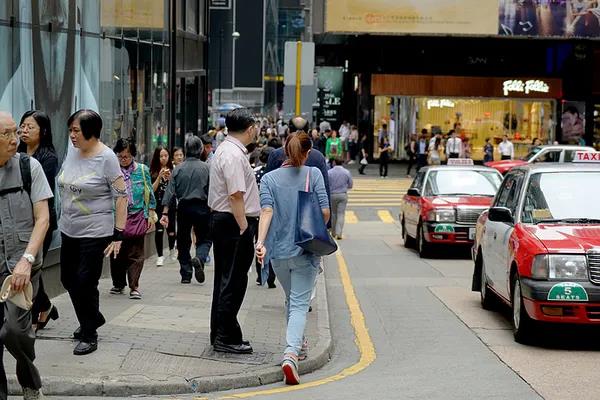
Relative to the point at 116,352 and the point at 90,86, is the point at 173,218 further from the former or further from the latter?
the point at 116,352

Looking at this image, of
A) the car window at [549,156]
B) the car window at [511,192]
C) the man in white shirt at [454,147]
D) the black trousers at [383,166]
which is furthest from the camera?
the black trousers at [383,166]

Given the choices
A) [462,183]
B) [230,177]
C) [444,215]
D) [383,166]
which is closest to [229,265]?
[230,177]

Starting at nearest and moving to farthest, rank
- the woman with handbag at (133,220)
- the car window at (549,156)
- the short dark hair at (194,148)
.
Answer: the woman with handbag at (133,220)
the short dark hair at (194,148)
the car window at (549,156)

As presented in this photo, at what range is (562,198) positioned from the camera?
11.5m

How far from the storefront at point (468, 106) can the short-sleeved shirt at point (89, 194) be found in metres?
39.5

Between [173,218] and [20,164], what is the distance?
865 cm

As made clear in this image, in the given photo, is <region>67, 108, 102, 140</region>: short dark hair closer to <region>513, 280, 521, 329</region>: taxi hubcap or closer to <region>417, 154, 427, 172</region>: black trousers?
<region>513, 280, 521, 329</region>: taxi hubcap

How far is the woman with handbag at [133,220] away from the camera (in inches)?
490

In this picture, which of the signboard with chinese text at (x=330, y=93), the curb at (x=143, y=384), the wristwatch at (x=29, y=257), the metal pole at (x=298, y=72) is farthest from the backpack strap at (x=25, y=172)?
the signboard with chinese text at (x=330, y=93)

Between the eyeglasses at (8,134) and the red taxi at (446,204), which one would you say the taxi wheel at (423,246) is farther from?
the eyeglasses at (8,134)

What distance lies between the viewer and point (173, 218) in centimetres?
1589

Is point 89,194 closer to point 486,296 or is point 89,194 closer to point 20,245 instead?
point 20,245

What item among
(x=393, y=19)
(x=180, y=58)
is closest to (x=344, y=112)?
(x=393, y=19)

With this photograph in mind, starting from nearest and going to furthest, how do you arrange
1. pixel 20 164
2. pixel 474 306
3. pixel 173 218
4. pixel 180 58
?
pixel 20 164
pixel 474 306
pixel 173 218
pixel 180 58
